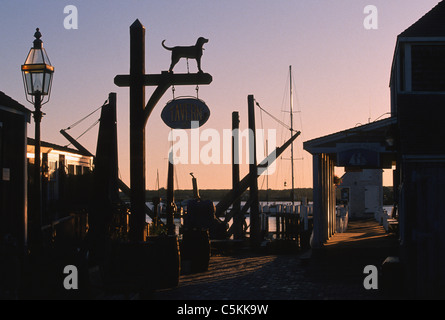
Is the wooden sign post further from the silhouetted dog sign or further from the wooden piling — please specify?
the wooden piling

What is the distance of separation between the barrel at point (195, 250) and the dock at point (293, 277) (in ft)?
1.07

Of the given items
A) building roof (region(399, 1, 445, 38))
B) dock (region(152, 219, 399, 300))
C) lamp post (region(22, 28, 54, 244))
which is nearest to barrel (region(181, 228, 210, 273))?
dock (region(152, 219, 399, 300))

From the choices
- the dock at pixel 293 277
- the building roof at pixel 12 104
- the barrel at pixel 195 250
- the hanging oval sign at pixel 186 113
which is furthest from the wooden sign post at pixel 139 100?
the barrel at pixel 195 250

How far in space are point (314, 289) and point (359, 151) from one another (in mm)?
4788

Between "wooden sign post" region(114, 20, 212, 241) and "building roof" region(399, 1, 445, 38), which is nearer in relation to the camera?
"wooden sign post" region(114, 20, 212, 241)

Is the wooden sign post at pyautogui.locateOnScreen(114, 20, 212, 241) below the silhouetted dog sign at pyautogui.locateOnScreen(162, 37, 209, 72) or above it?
below

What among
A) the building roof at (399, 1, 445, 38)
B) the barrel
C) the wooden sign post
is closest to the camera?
the wooden sign post

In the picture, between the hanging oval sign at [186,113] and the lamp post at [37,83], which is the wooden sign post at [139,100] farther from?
the lamp post at [37,83]

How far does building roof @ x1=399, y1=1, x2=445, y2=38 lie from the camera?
50.6 ft

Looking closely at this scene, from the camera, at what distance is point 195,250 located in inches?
660

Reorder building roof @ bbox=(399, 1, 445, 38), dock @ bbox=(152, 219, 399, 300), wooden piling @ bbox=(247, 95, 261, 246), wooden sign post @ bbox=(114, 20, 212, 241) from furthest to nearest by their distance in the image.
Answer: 1. wooden piling @ bbox=(247, 95, 261, 246)
2. building roof @ bbox=(399, 1, 445, 38)
3. dock @ bbox=(152, 219, 399, 300)
4. wooden sign post @ bbox=(114, 20, 212, 241)

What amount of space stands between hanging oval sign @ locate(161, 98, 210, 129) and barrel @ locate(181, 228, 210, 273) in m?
6.02

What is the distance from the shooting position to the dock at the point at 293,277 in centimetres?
1297

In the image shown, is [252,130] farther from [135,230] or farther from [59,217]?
[135,230]
